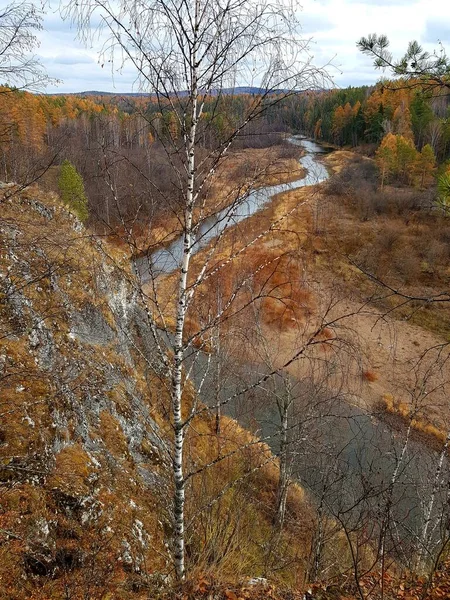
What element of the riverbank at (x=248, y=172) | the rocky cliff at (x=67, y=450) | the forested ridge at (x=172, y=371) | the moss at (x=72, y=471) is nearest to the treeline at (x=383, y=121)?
the forested ridge at (x=172, y=371)

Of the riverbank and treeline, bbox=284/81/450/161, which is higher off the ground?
treeline, bbox=284/81/450/161

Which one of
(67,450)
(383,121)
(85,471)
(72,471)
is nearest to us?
(72,471)

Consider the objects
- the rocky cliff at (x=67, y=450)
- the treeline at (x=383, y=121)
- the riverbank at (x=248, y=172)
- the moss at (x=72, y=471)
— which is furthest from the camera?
the treeline at (x=383, y=121)

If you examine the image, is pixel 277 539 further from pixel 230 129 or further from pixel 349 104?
pixel 349 104

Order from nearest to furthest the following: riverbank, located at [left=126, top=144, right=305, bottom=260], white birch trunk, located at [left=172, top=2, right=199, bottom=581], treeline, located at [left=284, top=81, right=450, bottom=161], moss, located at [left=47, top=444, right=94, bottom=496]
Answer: white birch trunk, located at [left=172, top=2, right=199, bottom=581] → riverbank, located at [left=126, top=144, right=305, bottom=260] → moss, located at [left=47, top=444, right=94, bottom=496] → treeline, located at [left=284, top=81, right=450, bottom=161]

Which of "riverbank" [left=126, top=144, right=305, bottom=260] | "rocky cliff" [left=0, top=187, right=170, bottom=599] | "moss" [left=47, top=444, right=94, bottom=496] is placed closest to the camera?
"riverbank" [left=126, top=144, right=305, bottom=260]

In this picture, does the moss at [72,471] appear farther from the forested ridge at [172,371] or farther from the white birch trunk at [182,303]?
the white birch trunk at [182,303]

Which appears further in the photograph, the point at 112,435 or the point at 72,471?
the point at 112,435

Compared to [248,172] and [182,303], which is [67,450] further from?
[248,172]

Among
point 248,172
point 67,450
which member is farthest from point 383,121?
point 67,450

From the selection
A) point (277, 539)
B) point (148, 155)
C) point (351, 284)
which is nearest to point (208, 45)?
point (148, 155)

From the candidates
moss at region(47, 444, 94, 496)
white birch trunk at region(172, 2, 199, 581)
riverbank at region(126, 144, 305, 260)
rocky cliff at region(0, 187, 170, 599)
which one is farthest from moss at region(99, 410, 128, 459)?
riverbank at region(126, 144, 305, 260)

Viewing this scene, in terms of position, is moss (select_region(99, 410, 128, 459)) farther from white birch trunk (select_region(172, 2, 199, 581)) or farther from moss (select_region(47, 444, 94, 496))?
white birch trunk (select_region(172, 2, 199, 581))
